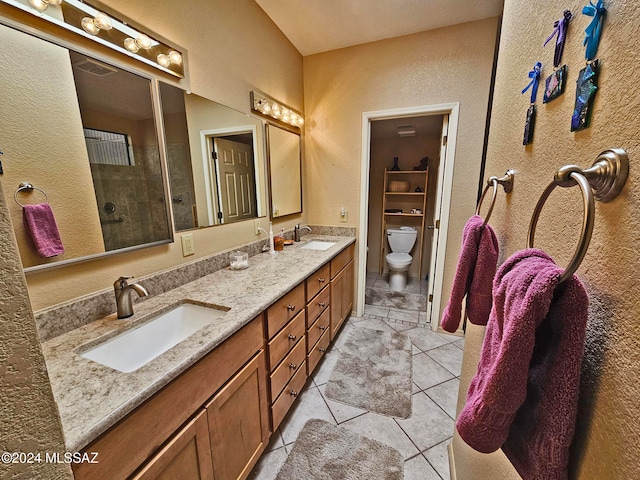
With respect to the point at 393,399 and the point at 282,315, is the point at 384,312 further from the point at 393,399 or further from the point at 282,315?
the point at 282,315

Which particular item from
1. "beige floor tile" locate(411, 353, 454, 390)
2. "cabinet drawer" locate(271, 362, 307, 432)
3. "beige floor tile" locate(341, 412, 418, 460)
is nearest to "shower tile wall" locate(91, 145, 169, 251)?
"cabinet drawer" locate(271, 362, 307, 432)

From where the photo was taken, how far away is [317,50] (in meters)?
2.42

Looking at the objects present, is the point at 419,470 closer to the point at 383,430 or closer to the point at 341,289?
the point at 383,430

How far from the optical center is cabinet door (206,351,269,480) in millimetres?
946

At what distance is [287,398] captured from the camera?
145cm

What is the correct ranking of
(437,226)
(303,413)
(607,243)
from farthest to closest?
1. (437,226)
2. (303,413)
3. (607,243)

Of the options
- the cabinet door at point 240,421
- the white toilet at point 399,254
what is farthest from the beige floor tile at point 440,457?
the white toilet at point 399,254

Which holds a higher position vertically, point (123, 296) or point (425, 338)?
point (123, 296)

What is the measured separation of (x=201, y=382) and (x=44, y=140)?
99cm

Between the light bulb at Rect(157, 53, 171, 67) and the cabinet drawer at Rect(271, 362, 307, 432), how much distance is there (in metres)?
1.79

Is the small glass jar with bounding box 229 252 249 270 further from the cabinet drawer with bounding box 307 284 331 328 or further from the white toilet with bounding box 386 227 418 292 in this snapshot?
the white toilet with bounding box 386 227 418 292

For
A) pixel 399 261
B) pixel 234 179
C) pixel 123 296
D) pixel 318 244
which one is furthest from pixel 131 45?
pixel 399 261

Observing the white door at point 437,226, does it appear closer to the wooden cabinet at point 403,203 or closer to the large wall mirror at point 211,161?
the wooden cabinet at point 403,203

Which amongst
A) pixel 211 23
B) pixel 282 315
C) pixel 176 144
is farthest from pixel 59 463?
pixel 211 23
